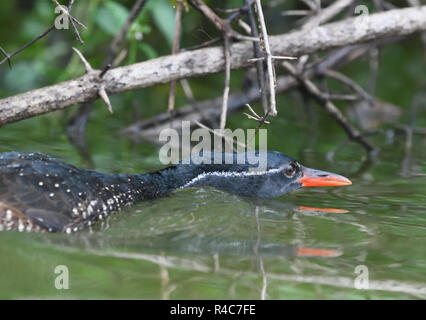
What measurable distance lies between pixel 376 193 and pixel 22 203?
160 inches

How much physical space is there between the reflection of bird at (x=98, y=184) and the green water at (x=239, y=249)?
136 millimetres

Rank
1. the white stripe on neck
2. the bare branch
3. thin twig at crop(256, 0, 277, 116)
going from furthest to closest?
the white stripe on neck < the bare branch < thin twig at crop(256, 0, 277, 116)

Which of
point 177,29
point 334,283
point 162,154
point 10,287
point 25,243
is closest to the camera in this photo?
point 10,287

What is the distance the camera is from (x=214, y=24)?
24.4ft

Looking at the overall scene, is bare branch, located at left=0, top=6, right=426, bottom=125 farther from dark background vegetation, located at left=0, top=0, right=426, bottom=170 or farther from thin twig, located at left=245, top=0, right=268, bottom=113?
dark background vegetation, located at left=0, top=0, right=426, bottom=170

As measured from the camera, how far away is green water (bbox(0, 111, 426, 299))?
4684 millimetres

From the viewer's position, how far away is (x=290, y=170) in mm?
7504

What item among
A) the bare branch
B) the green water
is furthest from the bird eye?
the bare branch

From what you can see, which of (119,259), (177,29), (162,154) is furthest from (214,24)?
(119,259)

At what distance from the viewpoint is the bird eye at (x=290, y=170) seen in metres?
7.50

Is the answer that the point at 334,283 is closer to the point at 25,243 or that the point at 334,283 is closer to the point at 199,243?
the point at 199,243

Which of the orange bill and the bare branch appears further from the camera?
the orange bill

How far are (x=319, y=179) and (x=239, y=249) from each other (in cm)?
224
